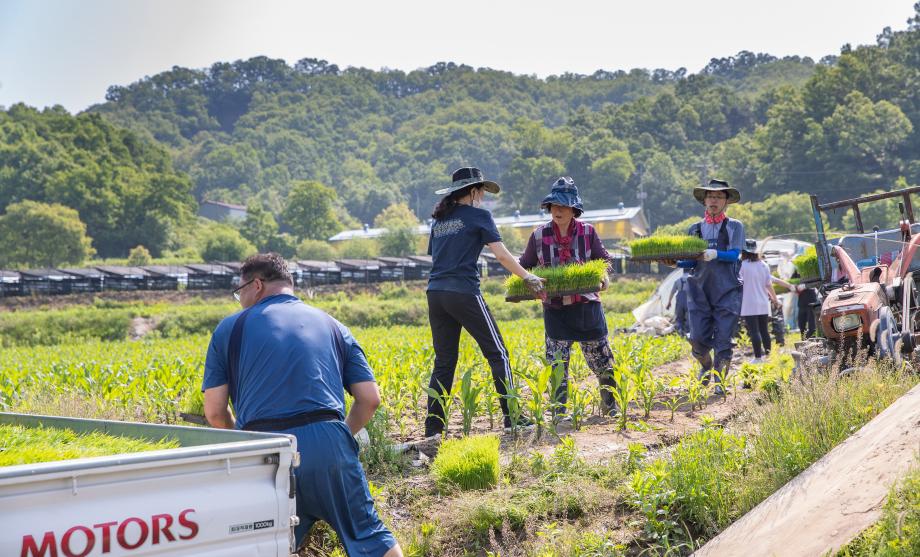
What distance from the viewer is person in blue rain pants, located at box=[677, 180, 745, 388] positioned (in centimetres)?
973

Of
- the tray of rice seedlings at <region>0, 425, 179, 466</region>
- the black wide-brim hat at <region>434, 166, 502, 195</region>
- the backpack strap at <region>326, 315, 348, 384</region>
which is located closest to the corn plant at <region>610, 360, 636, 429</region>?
the black wide-brim hat at <region>434, 166, 502, 195</region>

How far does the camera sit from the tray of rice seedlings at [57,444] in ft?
13.7

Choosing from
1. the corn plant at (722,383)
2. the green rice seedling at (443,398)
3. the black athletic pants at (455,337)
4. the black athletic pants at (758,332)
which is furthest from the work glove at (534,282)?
the black athletic pants at (758,332)

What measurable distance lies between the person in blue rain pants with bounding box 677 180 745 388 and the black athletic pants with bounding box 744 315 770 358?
1.84m

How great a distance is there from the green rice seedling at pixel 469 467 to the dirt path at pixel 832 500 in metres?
1.58

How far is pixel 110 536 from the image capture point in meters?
3.64

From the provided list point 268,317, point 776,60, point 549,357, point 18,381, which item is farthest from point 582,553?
point 776,60

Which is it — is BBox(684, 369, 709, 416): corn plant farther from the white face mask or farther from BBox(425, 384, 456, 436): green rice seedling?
the white face mask

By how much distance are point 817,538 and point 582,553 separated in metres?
1.23

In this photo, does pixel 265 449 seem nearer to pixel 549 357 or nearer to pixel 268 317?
pixel 268 317

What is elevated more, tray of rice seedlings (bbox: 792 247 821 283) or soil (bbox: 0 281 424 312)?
tray of rice seedlings (bbox: 792 247 821 283)

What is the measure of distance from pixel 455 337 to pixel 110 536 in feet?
15.2

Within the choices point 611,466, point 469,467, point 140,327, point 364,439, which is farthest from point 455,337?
point 140,327

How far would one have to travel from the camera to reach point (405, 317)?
40719mm
